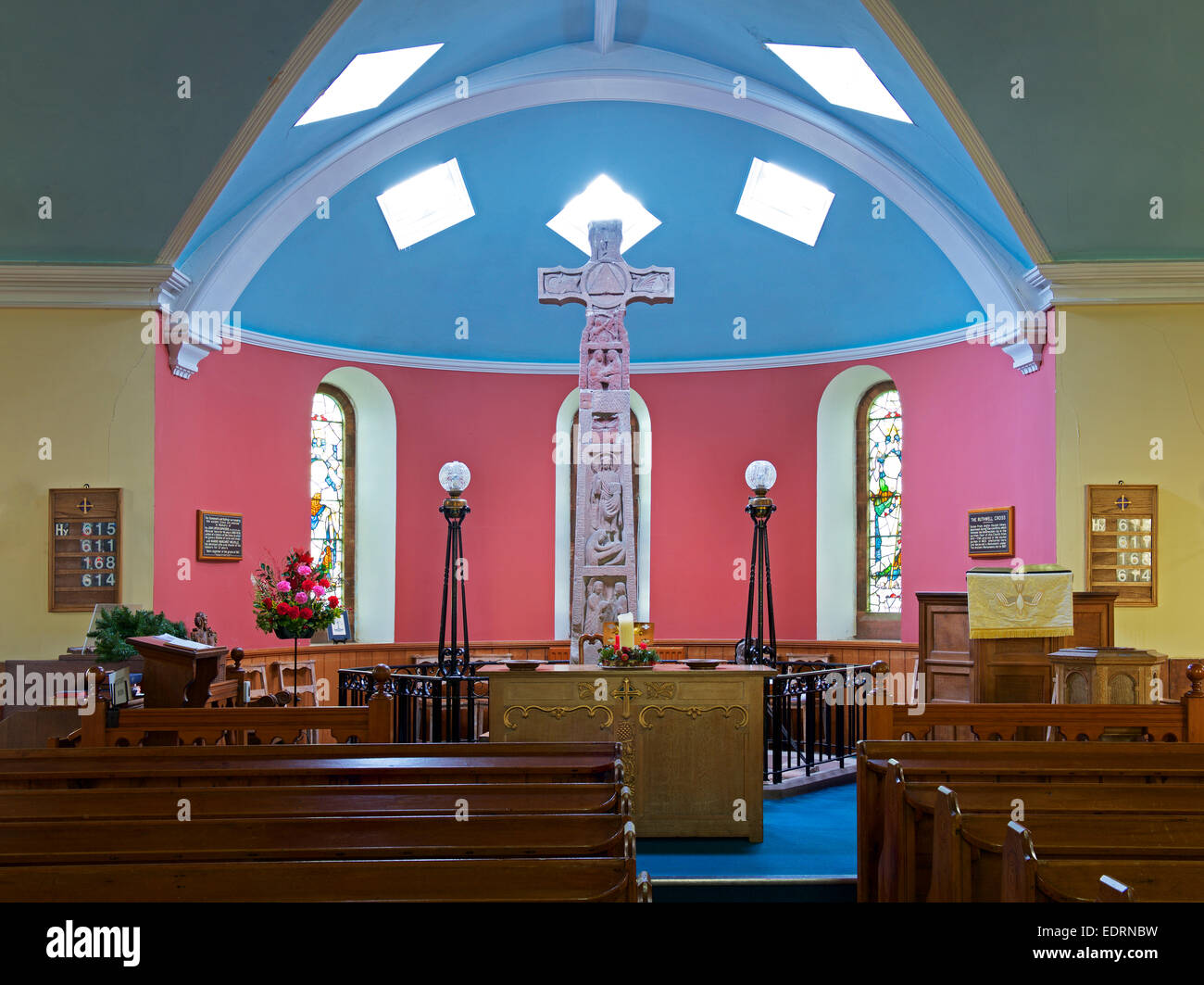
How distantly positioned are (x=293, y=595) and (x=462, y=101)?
505cm

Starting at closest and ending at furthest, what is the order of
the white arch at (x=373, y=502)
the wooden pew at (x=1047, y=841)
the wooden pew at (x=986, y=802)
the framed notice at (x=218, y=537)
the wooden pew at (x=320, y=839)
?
the wooden pew at (x=320, y=839) → the wooden pew at (x=1047, y=841) → the wooden pew at (x=986, y=802) → the framed notice at (x=218, y=537) → the white arch at (x=373, y=502)

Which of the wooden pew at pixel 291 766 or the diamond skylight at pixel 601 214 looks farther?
the diamond skylight at pixel 601 214

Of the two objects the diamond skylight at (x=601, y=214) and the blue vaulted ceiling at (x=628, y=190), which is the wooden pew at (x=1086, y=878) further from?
the diamond skylight at (x=601, y=214)

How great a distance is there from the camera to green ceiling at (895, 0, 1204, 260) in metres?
7.25

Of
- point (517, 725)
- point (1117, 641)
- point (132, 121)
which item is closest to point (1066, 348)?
point (1117, 641)

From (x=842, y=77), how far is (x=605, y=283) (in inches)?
116

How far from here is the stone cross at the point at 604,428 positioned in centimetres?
895

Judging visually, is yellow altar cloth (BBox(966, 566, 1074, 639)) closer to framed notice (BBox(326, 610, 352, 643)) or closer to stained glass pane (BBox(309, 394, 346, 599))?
framed notice (BBox(326, 610, 352, 643))

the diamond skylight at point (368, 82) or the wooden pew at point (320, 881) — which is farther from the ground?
the diamond skylight at point (368, 82)

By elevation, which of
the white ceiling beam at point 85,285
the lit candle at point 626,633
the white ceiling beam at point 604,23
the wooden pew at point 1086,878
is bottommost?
the wooden pew at point 1086,878

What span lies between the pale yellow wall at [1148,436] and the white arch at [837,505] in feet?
11.8

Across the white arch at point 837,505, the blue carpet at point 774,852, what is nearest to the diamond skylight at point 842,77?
the white arch at point 837,505

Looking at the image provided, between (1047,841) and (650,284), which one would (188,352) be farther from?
(1047,841)
